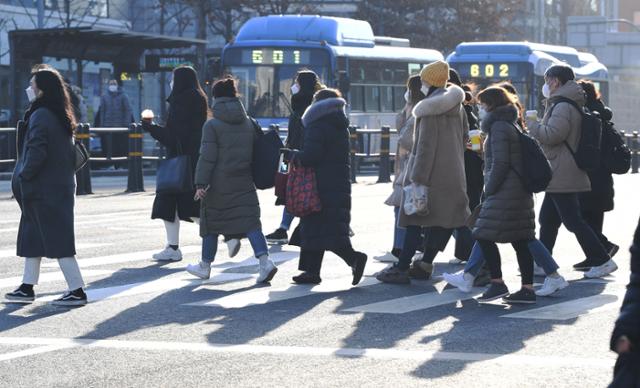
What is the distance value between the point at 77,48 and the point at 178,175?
54.7 ft

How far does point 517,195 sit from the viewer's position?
10.0m

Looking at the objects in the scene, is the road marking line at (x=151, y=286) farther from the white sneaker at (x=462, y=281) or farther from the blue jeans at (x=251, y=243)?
the white sneaker at (x=462, y=281)

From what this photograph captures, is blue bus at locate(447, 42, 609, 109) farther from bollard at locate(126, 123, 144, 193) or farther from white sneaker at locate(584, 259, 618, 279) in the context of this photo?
white sneaker at locate(584, 259, 618, 279)

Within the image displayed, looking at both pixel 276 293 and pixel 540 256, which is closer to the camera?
pixel 540 256

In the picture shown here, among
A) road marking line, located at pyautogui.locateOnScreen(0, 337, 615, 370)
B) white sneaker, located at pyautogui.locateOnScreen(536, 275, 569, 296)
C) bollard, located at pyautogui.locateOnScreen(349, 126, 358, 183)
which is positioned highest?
road marking line, located at pyautogui.locateOnScreen(0, 337, 615, 370)

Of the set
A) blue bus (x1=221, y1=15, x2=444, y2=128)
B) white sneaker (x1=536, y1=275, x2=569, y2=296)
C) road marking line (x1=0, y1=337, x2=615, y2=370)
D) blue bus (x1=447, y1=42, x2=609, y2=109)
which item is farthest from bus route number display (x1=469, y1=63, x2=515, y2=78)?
road marking line (x1=0, y1=337, x2=615, y2=370)

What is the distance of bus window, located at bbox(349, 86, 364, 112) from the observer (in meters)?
34.8

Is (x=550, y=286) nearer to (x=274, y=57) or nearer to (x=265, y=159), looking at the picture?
(x=265, y=159)

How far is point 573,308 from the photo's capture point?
9.91 m

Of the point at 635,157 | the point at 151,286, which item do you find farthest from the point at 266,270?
the point at 635,157

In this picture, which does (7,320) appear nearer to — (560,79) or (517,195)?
(517,195)

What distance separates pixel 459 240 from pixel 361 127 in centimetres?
2263

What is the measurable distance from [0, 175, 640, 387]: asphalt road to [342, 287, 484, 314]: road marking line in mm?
15

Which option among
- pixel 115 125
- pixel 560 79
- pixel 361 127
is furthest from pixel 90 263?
pixel 361 127
